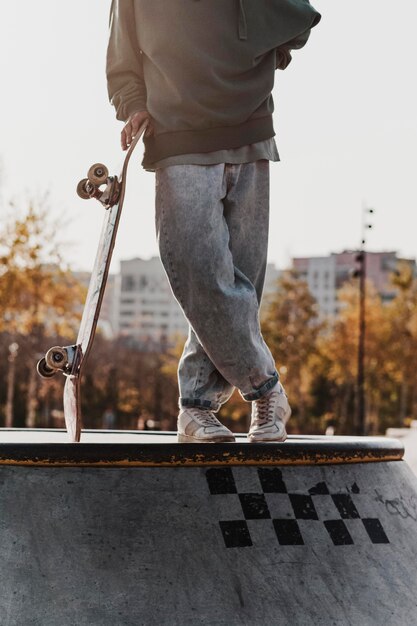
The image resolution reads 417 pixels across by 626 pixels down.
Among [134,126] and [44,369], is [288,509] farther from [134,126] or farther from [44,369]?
[134,126]

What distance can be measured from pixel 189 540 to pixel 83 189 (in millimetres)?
1542

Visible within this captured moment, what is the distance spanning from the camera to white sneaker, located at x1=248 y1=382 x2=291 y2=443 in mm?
3998

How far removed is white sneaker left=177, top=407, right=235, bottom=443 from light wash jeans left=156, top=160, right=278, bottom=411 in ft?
0.16

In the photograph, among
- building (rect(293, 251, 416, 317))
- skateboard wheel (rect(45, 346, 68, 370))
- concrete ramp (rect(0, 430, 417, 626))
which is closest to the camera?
concrete ramp (rect(0, 430, 417, 626))

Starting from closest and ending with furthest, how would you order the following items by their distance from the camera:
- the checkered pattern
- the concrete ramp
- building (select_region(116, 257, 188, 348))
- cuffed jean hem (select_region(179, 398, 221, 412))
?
the concrete ramp
the checkered pattern
cuffed jean hem (select_region(179, 398, 221, 412))
building (select_region(116, 257, 188, 348))

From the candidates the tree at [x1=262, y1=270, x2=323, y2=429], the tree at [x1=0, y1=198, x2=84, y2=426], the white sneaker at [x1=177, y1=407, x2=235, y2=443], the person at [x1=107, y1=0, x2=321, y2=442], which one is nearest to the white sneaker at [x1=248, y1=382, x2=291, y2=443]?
the person at [x1=107, y1=0, x2=321, y2=442]

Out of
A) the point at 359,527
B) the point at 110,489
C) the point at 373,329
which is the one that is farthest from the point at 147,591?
the point at 373,329

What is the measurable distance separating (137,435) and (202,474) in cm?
179

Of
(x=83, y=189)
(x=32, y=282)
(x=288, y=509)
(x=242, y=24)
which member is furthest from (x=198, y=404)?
(x=32, y=282)

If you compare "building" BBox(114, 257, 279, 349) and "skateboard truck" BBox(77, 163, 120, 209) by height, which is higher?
"skateboard truck" BBox(77, 163, 120, 209)

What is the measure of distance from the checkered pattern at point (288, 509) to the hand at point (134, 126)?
135 centimetres

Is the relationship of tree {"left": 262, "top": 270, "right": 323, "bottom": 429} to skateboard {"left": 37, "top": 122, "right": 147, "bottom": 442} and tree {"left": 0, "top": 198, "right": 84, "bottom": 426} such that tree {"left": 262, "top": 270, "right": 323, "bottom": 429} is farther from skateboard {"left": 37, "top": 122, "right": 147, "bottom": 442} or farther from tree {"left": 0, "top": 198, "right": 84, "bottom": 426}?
skateboard {"left": 37, "top": 122, "right": 147, "bottom": 442}

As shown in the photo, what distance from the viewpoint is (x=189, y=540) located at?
328 cm

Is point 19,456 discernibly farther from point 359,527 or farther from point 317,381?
point 317,381
